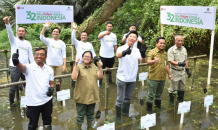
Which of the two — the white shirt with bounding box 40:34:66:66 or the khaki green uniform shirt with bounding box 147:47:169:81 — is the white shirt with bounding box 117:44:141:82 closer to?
the khaki green uniform shirt with bounding box 147:47:169:81

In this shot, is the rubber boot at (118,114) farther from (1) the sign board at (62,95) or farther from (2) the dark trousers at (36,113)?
(2) the dark trousers at (36,113)

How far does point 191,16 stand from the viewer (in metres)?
5.52

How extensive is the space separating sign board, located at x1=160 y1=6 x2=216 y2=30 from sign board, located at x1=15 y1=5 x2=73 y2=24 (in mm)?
2787

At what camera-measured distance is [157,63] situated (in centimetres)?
450

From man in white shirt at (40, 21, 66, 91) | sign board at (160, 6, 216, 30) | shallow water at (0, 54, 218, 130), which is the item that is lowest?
shallow water at (0, 54, 218, 130)

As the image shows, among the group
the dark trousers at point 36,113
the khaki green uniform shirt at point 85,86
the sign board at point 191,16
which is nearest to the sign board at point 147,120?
the khaki green uniform shirt at point 85,86

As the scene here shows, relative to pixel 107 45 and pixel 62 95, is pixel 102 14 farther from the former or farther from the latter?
pixel 62 95

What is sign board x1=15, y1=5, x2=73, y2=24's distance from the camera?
212 inches

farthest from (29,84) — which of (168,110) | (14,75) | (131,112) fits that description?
(168,110)

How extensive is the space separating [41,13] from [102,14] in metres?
6.41

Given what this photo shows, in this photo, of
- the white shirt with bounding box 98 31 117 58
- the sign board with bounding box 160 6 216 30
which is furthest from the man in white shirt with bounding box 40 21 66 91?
the sign board with bounding box 160 6 216 30

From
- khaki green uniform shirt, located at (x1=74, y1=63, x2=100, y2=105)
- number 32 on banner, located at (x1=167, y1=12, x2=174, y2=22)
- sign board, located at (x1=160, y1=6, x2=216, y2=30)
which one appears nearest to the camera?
khaki green uniform shirt, located at (x1=74, y1=63, x2=100, y2=105)

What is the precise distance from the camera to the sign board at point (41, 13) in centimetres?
538

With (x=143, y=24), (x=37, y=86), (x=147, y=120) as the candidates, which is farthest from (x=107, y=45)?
(x=143, y=24)
